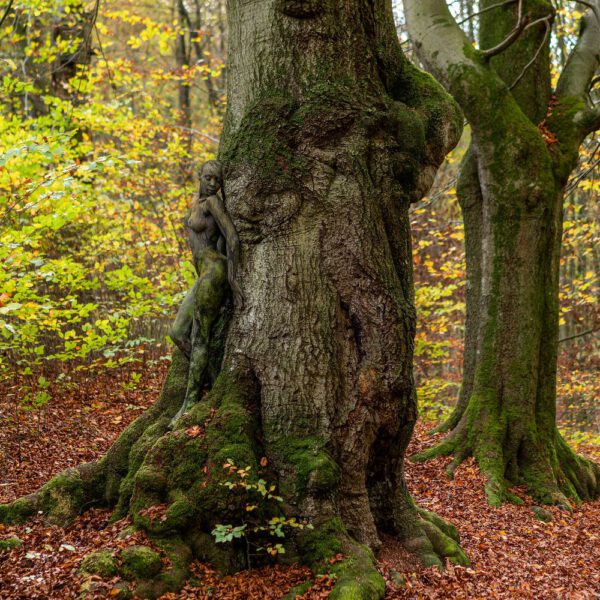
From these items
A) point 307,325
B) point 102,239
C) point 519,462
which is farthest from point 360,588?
point 102,239

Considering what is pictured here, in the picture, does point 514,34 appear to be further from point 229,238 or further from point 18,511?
point 18,511

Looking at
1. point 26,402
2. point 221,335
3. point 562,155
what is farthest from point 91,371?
point 562,155

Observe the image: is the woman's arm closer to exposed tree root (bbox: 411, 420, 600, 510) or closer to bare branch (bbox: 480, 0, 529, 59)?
exposed tree root (bbox: 411, 420, 600, 510)

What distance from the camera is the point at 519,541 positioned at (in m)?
6.57

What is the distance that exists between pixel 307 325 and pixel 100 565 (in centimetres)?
212

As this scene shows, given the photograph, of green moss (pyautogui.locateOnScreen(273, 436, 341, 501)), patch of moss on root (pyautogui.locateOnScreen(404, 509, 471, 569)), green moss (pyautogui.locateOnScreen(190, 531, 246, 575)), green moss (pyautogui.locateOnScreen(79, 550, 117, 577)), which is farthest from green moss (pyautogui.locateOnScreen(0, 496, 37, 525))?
patch of moss on root (pyautogui.locateOnScreen(404, 509, 471, 569))

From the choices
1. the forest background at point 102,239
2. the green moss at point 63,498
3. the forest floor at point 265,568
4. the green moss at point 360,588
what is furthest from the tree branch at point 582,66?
the green moss at point 63,498

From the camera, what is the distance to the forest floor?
13.9 feet

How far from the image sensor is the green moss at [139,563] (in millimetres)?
4043

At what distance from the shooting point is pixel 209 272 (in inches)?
202

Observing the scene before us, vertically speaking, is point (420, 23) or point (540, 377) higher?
point (420, 23)

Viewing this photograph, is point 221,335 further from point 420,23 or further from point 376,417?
point 420,23

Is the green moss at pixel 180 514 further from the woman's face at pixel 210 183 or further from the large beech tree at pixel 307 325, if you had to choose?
the woman's face at pixel 210 183

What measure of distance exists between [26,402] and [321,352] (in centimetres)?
573
